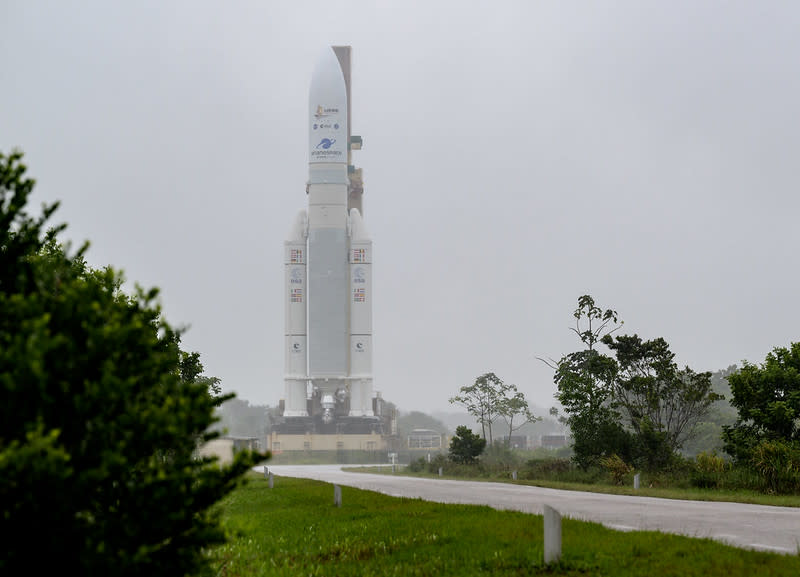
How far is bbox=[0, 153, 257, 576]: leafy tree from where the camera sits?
484cm

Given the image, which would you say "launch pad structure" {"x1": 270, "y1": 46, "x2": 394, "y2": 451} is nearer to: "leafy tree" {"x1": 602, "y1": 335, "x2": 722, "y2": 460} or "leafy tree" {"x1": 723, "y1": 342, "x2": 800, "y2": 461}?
"leafy tree" {"x1": 602, "y1": 335, "x2": 722, "y2": 460}

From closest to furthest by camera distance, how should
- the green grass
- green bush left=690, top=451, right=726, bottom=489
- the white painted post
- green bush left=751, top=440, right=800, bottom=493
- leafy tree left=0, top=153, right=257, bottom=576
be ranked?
leafy tree left=0, top=153, right=257, bottom=576 → the green grass → the white painted post → green bush left=751, top=440, right=800, bottom=493 → green bush left=690, top=451, right=726, bottom=489

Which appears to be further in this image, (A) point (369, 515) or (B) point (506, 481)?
(B) point (506, 481)

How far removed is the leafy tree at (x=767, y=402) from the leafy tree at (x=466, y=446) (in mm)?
27016

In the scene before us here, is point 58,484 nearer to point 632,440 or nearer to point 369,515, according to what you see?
point 369,515

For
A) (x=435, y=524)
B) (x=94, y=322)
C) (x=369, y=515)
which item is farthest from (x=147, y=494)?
(x=369, y=515)

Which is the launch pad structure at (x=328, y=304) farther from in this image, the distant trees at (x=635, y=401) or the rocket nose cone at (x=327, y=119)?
the distant trees at (x=635, y=401)

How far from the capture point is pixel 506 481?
40.6 meters

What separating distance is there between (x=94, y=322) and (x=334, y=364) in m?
82.7

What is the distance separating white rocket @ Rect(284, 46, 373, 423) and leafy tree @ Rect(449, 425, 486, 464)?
31.3m

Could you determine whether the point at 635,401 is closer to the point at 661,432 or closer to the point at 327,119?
the point at 661,432

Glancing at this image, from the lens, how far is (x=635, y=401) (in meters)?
40.7

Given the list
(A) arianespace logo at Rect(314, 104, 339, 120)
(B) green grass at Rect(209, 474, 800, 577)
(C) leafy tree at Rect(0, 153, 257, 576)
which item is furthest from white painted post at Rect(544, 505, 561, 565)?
(A) arianespace logo at Rect(314, 104, 339, 120)

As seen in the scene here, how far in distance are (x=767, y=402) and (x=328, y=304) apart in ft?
197
